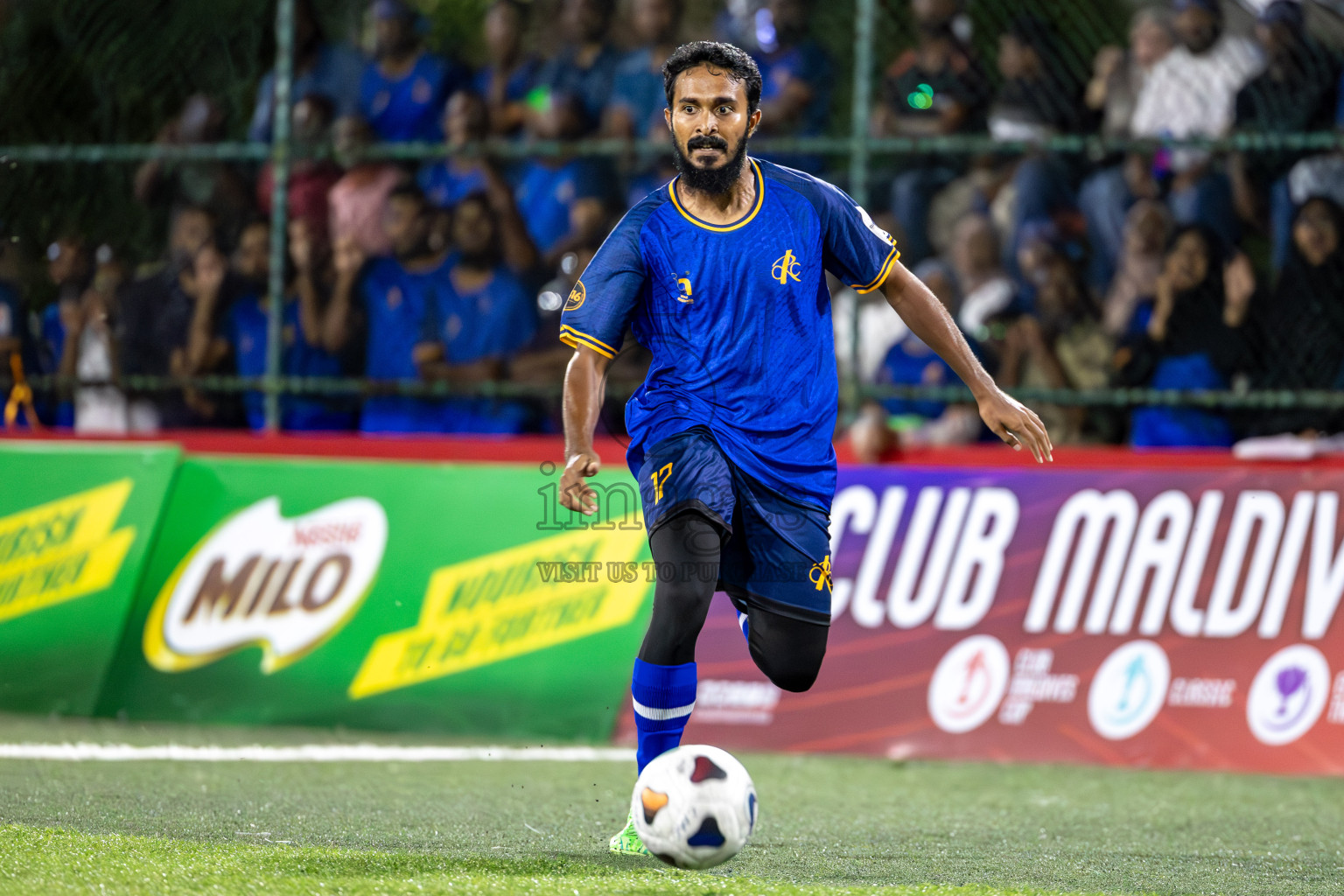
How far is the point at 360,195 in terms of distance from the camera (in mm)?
8906

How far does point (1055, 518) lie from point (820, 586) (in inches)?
120

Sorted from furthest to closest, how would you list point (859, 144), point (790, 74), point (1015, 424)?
point (790, 74)
point (859, 144)
point (1015, 424)

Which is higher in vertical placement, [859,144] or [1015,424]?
[859,144]

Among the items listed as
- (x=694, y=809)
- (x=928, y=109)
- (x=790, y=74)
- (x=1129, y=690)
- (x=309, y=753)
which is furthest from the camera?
(x=790, y=74)

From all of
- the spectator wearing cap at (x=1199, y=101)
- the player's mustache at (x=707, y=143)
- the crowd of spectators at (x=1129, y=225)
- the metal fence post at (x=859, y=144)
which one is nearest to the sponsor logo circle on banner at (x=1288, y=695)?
the crowd of spectators at (x=1129, y=225)

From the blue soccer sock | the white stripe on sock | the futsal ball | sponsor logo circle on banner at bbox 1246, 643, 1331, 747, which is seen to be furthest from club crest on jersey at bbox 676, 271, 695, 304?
sponsor logo circle on banner at bbox 1246, 643, 1331, 747

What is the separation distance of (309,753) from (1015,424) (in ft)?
12.1

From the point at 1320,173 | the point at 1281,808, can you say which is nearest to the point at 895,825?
the point at 1281,808

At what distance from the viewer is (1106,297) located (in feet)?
25.9

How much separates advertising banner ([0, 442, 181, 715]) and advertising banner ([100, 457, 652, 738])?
117 mm

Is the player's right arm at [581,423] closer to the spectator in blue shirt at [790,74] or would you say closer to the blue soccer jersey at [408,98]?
the spectator in blue shirt at [790,74]

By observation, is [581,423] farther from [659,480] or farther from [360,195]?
[360,195]

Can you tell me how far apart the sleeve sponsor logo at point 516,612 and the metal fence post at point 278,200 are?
1.81 meters

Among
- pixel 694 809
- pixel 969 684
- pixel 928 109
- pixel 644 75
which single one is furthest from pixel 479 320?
pixel 694 809
